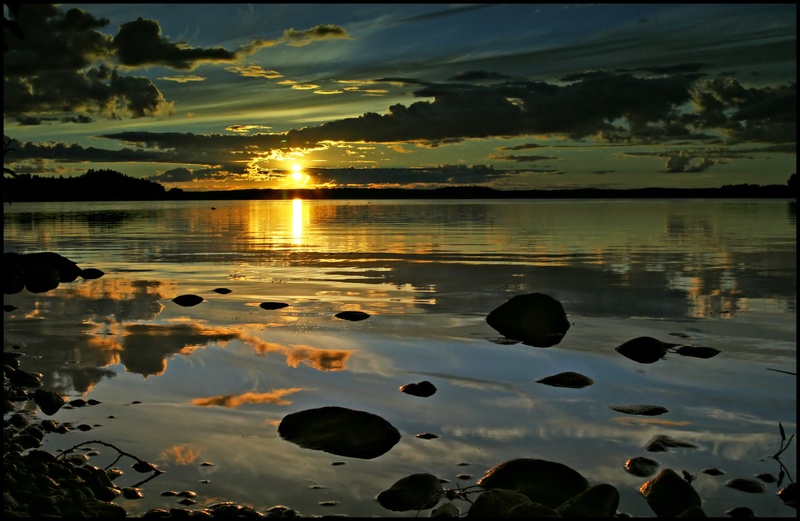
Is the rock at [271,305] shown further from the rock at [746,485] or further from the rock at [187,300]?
the rock at [746,485]

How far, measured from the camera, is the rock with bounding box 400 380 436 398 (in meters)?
12.6

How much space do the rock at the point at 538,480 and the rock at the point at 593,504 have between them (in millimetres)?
577

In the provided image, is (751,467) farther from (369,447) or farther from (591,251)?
(591,251)

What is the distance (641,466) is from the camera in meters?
9.34

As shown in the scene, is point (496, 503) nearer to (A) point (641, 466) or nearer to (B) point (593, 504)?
(B) point (593, 504)

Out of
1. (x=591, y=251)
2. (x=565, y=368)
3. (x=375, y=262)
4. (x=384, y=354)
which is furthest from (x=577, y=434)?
(x=591, y=251)

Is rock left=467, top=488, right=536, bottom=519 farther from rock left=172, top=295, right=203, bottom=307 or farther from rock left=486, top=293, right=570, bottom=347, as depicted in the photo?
rock left=172, top=295, right=203, bottom=307

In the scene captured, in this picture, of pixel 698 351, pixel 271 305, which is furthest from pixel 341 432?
pixel 271 305

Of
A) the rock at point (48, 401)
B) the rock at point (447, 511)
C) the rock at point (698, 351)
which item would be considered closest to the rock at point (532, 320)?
the rock at point (698, 351)

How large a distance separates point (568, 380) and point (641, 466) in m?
4.03

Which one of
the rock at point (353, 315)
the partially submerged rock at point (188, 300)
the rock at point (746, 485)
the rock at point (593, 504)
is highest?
the rock at point (593, 504)

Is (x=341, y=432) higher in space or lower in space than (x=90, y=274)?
higher

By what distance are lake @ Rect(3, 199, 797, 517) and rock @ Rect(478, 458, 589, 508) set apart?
1.38 feet

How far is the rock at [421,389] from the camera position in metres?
12.6
